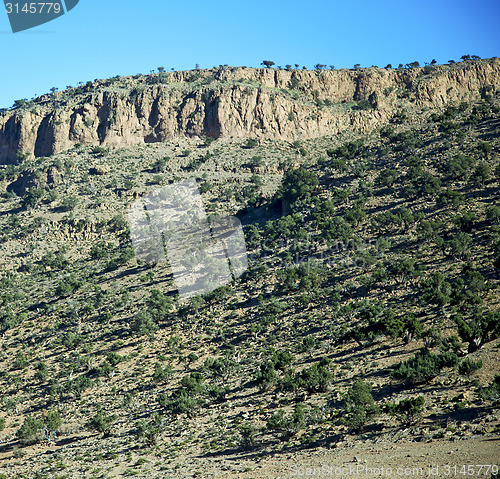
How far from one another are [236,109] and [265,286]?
62.9m

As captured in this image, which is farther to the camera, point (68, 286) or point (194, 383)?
point (68, 286)

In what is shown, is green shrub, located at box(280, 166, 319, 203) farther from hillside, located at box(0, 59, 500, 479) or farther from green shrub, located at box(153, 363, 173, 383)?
green shrub, located at box(153, 363, 173, 383)

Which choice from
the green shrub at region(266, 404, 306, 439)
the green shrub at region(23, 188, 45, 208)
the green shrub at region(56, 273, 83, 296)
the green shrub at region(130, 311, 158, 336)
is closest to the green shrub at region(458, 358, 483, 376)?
the green shrub at region(266, 404, 306, 439)

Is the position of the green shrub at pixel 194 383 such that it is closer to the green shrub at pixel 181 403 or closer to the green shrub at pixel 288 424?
the green shrub at pixel 181 403

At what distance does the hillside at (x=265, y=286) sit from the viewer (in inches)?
1239

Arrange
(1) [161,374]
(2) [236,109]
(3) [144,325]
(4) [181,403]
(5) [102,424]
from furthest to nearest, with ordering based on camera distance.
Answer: (2) [236,109] → (3) [144,325] → (1) [161,374] → (5) [102,424] → (4) [181,403]

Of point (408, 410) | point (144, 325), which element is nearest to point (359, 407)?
point (408, 410)

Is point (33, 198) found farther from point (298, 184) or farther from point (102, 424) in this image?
point (102, 424)

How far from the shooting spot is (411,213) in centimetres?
6431

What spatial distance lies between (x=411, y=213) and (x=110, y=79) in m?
99.1

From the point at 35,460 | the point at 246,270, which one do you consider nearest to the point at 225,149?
the point at 246,270

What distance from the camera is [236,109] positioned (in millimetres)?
110938

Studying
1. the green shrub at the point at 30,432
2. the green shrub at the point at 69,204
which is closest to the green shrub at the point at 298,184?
the green shrub at the point at 69,204

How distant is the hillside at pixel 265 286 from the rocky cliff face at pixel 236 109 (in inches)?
19.5
